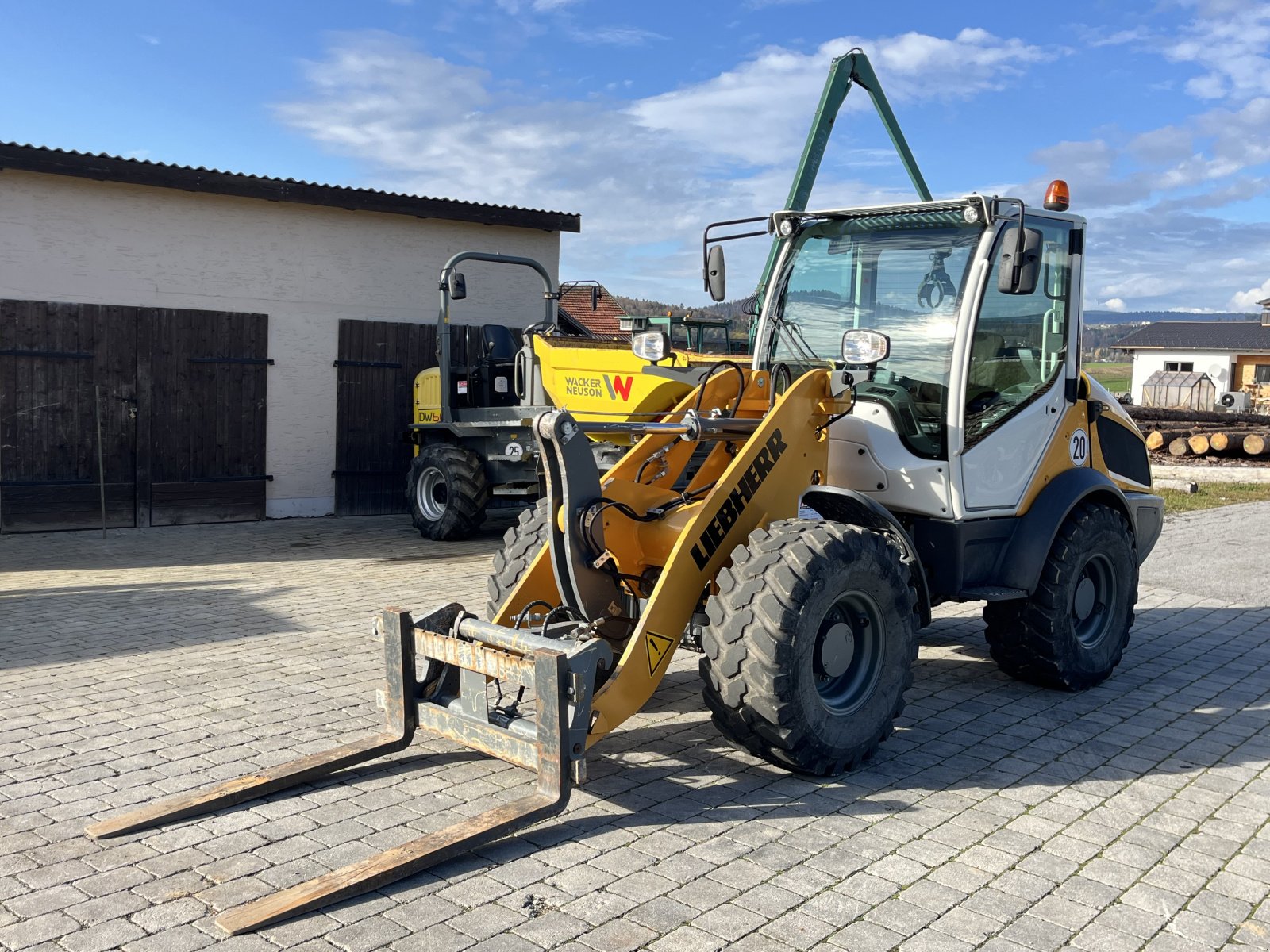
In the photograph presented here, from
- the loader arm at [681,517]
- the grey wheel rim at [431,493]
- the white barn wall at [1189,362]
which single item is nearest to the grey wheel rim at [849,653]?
the loader arm at [681,517]

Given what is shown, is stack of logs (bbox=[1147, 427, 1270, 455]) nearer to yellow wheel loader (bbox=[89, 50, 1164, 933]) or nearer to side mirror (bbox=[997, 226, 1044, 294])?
yellow wheel loader (bbox=[89, 50, 1164, 933])

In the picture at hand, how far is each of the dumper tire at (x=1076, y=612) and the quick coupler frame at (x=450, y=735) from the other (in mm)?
2879

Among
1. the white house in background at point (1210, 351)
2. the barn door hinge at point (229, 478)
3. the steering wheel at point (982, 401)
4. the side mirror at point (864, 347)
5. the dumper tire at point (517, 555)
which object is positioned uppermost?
the white house in background at point (1210, 351)

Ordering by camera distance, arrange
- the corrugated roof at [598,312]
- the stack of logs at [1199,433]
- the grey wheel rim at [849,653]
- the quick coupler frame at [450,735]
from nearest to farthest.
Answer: the quick coupler frame at [450,735] → the grey wheel rim at [849,653] → the stack of logs at [1199,433] → the corrugated roof at [598,312]

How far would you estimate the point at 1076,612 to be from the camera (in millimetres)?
6652

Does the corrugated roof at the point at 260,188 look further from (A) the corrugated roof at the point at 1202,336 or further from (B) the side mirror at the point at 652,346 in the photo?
(A) the corrugated roof at the point at 1202,336

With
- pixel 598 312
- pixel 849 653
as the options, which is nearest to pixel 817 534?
pixel 849 653

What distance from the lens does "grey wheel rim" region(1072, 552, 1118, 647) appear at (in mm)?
6664

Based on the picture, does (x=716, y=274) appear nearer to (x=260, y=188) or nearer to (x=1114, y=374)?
(x=260, y=188)

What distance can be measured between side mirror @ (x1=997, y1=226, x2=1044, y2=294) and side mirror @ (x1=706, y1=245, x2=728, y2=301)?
1890mm

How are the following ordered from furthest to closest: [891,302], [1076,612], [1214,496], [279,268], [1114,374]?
[1114,374] < [1214,496] < [279,268] < [1076,612] < [891,302]

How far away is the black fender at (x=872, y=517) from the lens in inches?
223

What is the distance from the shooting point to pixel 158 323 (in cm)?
1255

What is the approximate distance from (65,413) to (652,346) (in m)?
8.36
